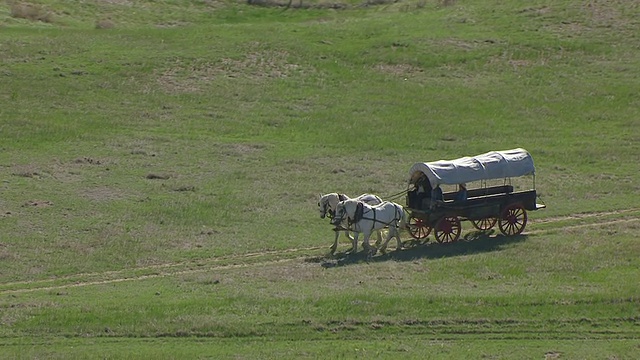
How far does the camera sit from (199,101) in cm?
5275

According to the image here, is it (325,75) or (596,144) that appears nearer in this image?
(596,144)

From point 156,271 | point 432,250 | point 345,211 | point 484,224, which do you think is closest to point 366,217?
point 345,211

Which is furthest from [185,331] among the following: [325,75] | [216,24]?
[216,24]

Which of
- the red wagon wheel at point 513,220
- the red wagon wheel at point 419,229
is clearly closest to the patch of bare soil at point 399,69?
the red wagon wheel at point 513,220

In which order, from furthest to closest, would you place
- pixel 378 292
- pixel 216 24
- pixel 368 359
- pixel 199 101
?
1. pixel 216 24
2. pixel 199 101
3. pixel 378 292
4. pixel 368 359

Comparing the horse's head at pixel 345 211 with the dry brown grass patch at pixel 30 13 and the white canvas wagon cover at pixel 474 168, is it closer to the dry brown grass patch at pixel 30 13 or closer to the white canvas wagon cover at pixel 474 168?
the white canvas wagon cover at pixel 474 168

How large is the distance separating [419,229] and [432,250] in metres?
1.41

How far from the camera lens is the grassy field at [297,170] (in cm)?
2630

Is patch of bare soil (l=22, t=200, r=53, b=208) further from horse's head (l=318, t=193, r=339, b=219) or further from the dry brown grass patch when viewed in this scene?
the dry brown grass patch

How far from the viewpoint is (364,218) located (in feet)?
106

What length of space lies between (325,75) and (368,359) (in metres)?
33.8

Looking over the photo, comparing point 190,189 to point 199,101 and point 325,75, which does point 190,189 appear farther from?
point 325,75

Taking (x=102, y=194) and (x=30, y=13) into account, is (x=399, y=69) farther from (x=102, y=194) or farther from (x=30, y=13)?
(x=102, y=194)

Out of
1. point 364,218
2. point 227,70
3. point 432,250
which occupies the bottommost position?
point 432,250
